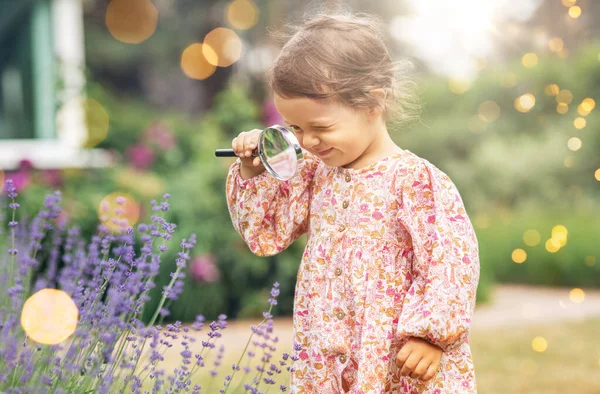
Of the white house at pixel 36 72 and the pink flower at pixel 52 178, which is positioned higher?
the white house at pixel 36 72

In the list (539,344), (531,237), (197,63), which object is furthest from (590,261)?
(197,63)

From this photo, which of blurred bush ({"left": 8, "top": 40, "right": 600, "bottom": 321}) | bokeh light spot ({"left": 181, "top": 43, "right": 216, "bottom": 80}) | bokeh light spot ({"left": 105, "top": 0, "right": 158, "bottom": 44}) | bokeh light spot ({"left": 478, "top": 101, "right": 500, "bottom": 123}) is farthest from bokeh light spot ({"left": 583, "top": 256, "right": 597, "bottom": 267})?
bokeh light spot ({"left": 105, "top": 0, "right": 158, "bottom": 44})

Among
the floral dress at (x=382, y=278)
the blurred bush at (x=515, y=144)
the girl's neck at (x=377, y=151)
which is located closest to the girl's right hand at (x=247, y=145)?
the floral dress at (x=382, y=278)

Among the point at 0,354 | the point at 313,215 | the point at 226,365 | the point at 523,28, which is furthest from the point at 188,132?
the point at 523,28

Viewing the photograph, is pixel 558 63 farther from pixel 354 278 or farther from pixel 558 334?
pixel 354 278

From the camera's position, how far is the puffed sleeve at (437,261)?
1.87 metres

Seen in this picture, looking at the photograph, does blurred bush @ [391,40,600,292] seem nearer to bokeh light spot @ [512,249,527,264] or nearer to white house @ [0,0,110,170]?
bokeh light spot @ [512,249,527,264]

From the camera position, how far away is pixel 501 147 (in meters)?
11.3

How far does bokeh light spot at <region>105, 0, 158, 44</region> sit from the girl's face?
11055 millimetres

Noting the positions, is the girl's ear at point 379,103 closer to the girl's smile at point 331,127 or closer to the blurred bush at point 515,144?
the girl's smile at point 331,127

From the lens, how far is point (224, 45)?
9.72 metres

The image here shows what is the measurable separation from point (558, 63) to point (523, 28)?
29.1 inches

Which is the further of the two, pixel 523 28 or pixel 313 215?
pixel 523 28

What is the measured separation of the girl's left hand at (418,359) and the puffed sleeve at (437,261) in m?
0.02
